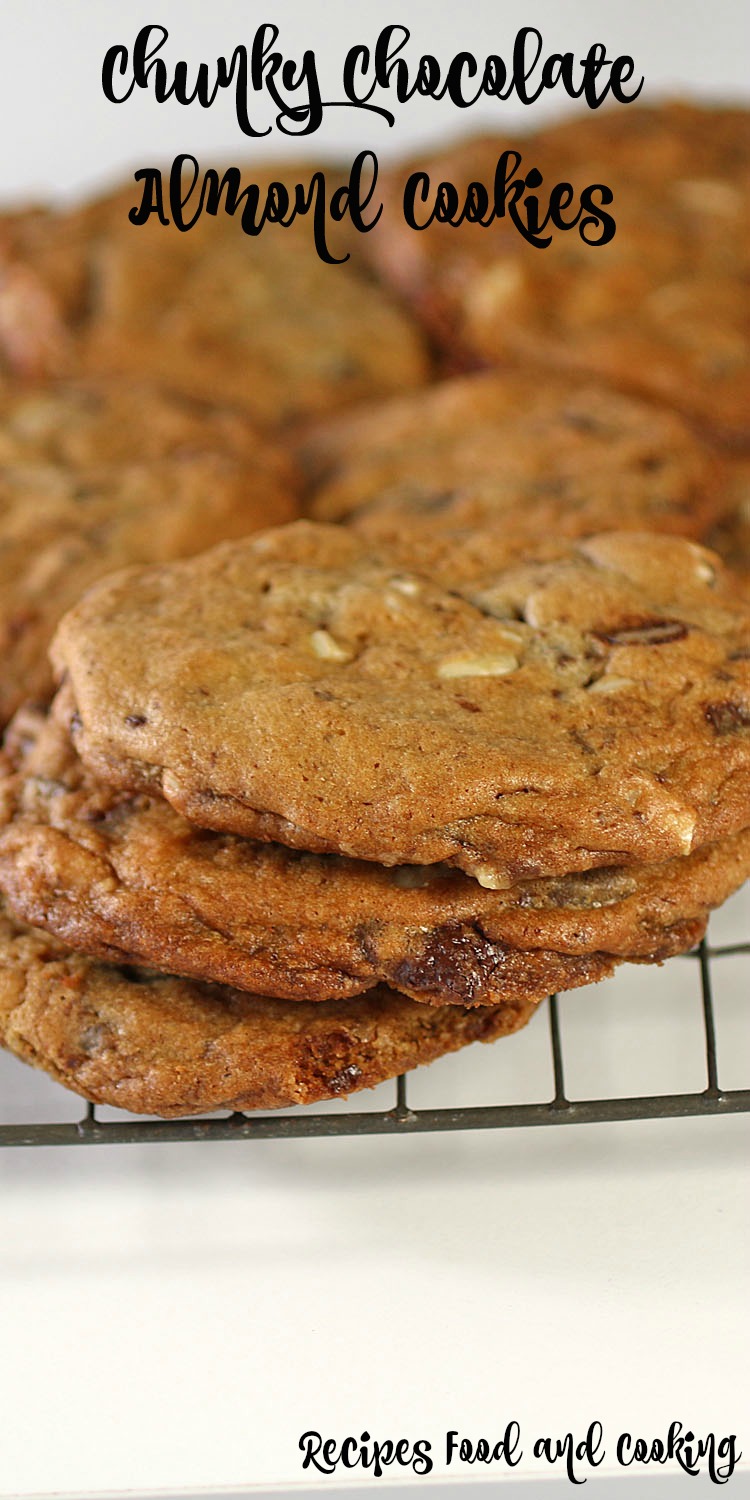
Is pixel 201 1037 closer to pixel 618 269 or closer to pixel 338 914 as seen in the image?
pixel 338 914

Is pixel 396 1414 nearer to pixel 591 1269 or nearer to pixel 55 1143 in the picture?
pixel 591 1269

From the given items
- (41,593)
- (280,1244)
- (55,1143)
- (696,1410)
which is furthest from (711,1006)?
(41,593)

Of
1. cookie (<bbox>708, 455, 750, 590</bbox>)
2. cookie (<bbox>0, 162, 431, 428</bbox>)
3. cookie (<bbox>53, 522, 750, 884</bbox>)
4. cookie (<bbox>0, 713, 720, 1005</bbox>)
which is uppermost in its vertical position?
cookie (<bbox>0, 162, 431, 428</bbox>)

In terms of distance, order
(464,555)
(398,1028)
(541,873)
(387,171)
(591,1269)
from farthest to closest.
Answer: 1. (387,171)
2. (464,555)
3. (591,1269)
4. (398,1028)
5. (541,873)

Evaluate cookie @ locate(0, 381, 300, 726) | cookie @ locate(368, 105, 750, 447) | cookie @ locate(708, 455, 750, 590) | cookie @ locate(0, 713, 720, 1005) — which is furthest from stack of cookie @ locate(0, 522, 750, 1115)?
cookie @ locate(368, 105, 750, 447)

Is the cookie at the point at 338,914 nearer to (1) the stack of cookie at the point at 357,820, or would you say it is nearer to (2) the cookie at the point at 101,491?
(1) the stack of cookie at the point at 357,820

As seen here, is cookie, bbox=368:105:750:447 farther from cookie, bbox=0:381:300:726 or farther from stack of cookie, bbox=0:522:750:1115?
stack of cookie, bbox=0:522:750:1115

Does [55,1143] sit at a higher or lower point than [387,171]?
lower
